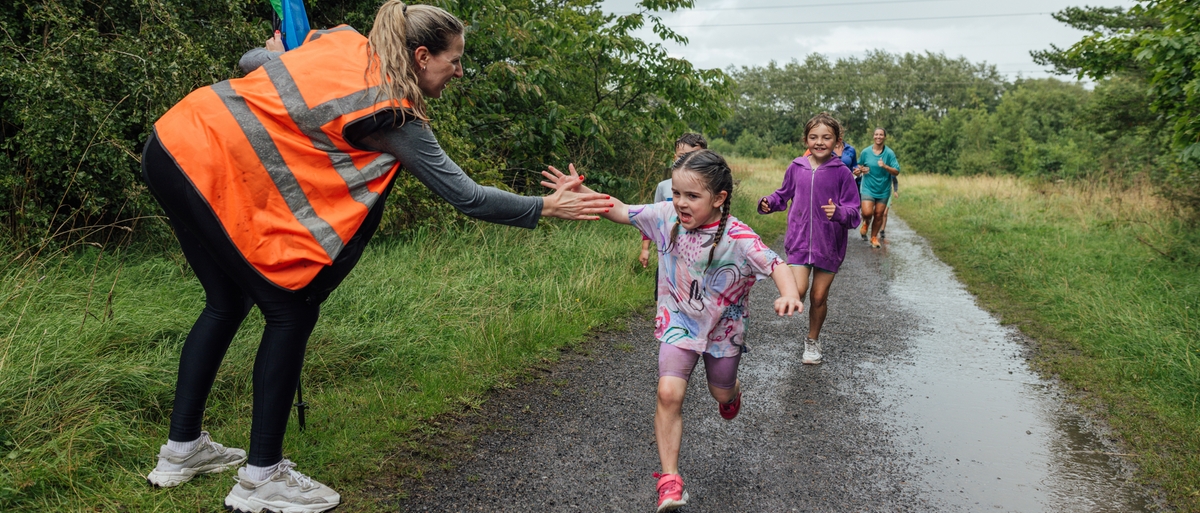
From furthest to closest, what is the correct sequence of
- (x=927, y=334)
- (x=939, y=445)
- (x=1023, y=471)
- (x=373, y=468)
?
(x=927, y=334), (x=939, y=445), (x=1023, y=471), (x=373, y=468)

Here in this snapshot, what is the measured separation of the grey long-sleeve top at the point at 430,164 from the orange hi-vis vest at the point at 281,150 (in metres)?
0.06

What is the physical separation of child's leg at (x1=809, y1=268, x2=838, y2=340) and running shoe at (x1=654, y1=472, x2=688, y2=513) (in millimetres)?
2938

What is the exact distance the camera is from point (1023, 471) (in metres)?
3.72

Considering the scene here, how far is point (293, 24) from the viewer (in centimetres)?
350

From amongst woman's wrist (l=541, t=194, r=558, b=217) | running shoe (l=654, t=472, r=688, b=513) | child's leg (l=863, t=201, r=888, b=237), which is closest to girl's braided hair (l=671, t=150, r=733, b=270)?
woman's wrist (l=541, t=194, r=558, b=217)

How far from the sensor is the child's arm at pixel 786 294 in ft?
9.03

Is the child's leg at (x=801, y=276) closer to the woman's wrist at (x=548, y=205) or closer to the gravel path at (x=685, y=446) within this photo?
the gravel path at (x=685, y=446)

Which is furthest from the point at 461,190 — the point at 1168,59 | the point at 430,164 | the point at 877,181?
the point at 877,181

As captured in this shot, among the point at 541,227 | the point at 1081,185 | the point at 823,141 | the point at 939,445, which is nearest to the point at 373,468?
the point at 939,445

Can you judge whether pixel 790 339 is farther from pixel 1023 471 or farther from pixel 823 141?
pixel 1023 471

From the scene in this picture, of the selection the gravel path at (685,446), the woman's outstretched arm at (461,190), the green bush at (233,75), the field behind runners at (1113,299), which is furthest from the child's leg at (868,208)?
the woman's outstretched arm at (461,190)

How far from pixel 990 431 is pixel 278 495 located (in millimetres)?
3725

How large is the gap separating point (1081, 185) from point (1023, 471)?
65.8ft

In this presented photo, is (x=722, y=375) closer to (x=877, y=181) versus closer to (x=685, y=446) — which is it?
(x=685, y=446)
